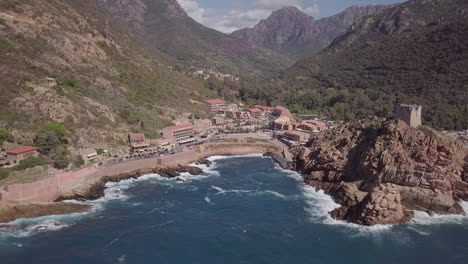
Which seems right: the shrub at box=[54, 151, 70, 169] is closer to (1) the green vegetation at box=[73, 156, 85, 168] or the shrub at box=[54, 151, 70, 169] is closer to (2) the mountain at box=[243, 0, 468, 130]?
(1) the green vegetation at box=[73, 156, 85, 168]

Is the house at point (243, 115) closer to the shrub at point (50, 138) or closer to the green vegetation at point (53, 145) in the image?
the shrub at point (50, 138)

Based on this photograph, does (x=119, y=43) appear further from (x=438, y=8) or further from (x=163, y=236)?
(x=438, y=8)

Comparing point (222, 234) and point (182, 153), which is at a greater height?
point (182, 153)

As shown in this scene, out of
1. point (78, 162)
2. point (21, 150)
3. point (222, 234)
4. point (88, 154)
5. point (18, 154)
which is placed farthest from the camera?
point (88, 154)

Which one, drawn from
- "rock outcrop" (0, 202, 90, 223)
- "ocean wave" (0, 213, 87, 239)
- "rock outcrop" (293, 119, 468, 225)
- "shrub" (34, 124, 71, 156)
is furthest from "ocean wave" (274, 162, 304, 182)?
"shrub" (34, 124, 71, 156)

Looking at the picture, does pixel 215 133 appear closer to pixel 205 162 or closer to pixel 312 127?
pixel 205 162

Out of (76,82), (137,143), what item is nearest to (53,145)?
(137,143)

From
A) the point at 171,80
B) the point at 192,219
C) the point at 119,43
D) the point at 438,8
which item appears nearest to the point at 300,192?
the point at 192,219
